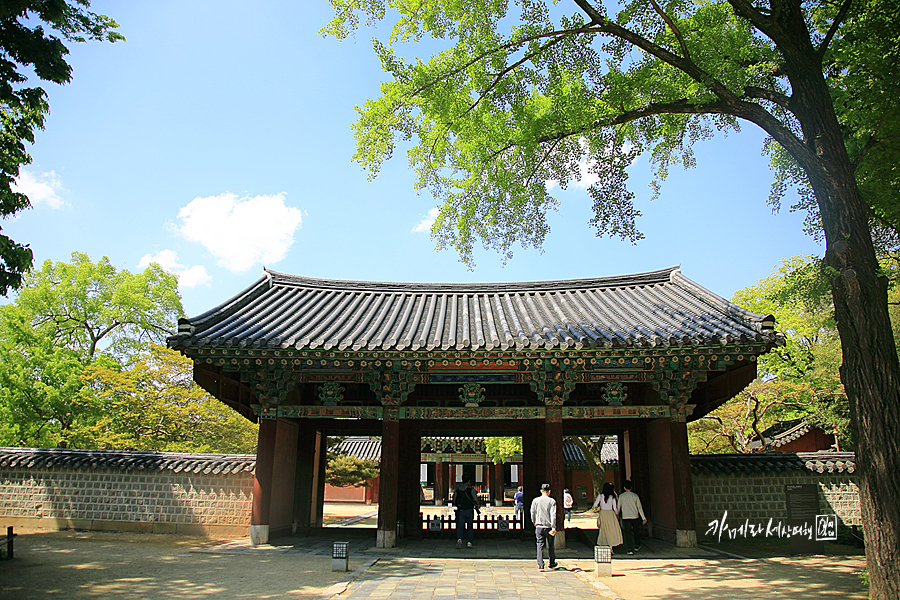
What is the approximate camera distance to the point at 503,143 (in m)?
9.41

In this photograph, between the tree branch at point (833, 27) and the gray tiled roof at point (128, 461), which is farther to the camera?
the gray tiled roof at point (128, 461)

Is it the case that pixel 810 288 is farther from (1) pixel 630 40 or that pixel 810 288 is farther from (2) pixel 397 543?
(2) pixel 397 543

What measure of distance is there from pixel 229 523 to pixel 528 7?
1219cm

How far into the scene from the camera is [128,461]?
515 inches

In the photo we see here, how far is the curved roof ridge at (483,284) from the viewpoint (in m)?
14.9

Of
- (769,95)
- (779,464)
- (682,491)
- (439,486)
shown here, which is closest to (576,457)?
(439,486)

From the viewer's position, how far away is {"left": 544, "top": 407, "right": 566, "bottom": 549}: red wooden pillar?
34.9 feet

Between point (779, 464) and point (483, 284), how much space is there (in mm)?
8358

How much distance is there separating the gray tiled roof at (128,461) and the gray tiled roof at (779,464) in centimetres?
1057

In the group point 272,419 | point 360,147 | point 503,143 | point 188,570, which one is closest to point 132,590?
point 188,570

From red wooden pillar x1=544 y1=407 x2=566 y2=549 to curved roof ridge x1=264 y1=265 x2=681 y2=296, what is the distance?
A: 191 inches

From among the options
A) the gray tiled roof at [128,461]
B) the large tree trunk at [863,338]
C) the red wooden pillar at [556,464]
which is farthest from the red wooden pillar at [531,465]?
the large tree trunk at [863,338]

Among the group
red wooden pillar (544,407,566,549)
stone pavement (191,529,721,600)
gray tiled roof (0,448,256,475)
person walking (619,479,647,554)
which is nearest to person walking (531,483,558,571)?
stone pavement (191,529,721,600)

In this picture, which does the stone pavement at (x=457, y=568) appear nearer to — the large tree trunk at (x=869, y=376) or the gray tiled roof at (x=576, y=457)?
the large tree trunk at (x=869, y=376)
